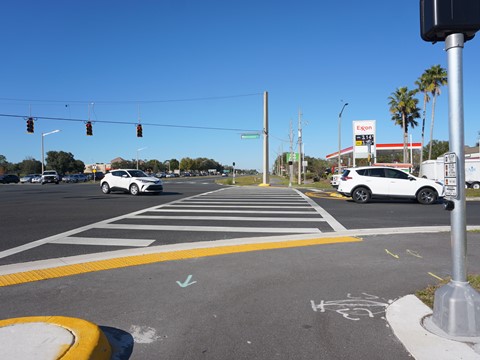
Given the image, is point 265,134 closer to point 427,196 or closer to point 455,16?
point 427,196

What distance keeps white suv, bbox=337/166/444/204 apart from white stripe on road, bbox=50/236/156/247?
11.9 m

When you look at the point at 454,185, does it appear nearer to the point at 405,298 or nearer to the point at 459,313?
the point at 459,313

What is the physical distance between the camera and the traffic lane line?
5.93 m

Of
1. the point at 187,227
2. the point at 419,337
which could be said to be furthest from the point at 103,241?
the point at 419,337

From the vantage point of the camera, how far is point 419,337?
371 cm

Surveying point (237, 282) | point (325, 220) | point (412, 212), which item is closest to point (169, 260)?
point (237, 282)

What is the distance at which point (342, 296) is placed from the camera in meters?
5.03

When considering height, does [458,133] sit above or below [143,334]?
above

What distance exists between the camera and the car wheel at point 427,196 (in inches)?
680

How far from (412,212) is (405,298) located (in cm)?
1012

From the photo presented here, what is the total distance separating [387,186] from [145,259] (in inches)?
535

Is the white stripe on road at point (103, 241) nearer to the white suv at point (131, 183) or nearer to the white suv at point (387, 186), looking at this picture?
the white suv at point (387, 186)

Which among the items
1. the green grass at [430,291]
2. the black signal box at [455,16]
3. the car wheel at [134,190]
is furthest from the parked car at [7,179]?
the black signal box at [455,16]

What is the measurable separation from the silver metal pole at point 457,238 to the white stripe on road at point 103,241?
19.8 feet
